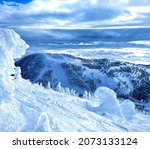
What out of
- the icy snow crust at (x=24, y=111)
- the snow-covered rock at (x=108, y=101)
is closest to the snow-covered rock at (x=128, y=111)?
the snow-covered rock at (x=108, y=101)

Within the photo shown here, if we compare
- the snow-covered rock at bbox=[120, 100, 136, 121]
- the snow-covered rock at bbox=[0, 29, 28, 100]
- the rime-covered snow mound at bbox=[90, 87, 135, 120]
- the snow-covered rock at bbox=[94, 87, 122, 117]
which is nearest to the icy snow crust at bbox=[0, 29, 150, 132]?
the snow-covered rock at bbox=[0, 29, 28, 100]

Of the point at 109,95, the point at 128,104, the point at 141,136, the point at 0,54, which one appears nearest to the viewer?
the point at 141,136

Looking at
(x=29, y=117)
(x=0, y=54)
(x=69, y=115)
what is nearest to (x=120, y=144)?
(x=29, y=117)

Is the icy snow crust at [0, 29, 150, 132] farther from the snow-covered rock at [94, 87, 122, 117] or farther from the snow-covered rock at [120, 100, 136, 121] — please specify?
the snow-covered rock at [120, 100, 136, 121]

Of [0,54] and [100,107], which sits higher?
[0,54]

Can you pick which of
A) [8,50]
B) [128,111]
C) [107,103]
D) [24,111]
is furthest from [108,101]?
[24,111]

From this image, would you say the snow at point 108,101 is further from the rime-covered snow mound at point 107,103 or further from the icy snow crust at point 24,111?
the icy snow crust at point 24,111

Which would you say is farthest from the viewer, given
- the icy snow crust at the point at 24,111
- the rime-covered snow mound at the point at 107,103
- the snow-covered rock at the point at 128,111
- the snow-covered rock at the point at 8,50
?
the snow-covered rock at the point at 128,111

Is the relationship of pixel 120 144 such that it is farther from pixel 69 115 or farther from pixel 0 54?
pixel 69 115

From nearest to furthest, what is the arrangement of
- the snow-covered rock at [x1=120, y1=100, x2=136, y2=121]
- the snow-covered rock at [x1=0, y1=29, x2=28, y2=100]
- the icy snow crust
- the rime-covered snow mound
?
the icy snow crust
the snow-covered rock at [x1=0, y1=29, x2=28, y2=100]
the rime-covered snow mound
the snow-covered rock at [x1=120, y1=100, x2=136, y2=121]

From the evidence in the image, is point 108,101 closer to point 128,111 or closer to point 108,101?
point 108,101

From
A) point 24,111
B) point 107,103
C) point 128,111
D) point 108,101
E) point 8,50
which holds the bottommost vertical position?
point 128,111
